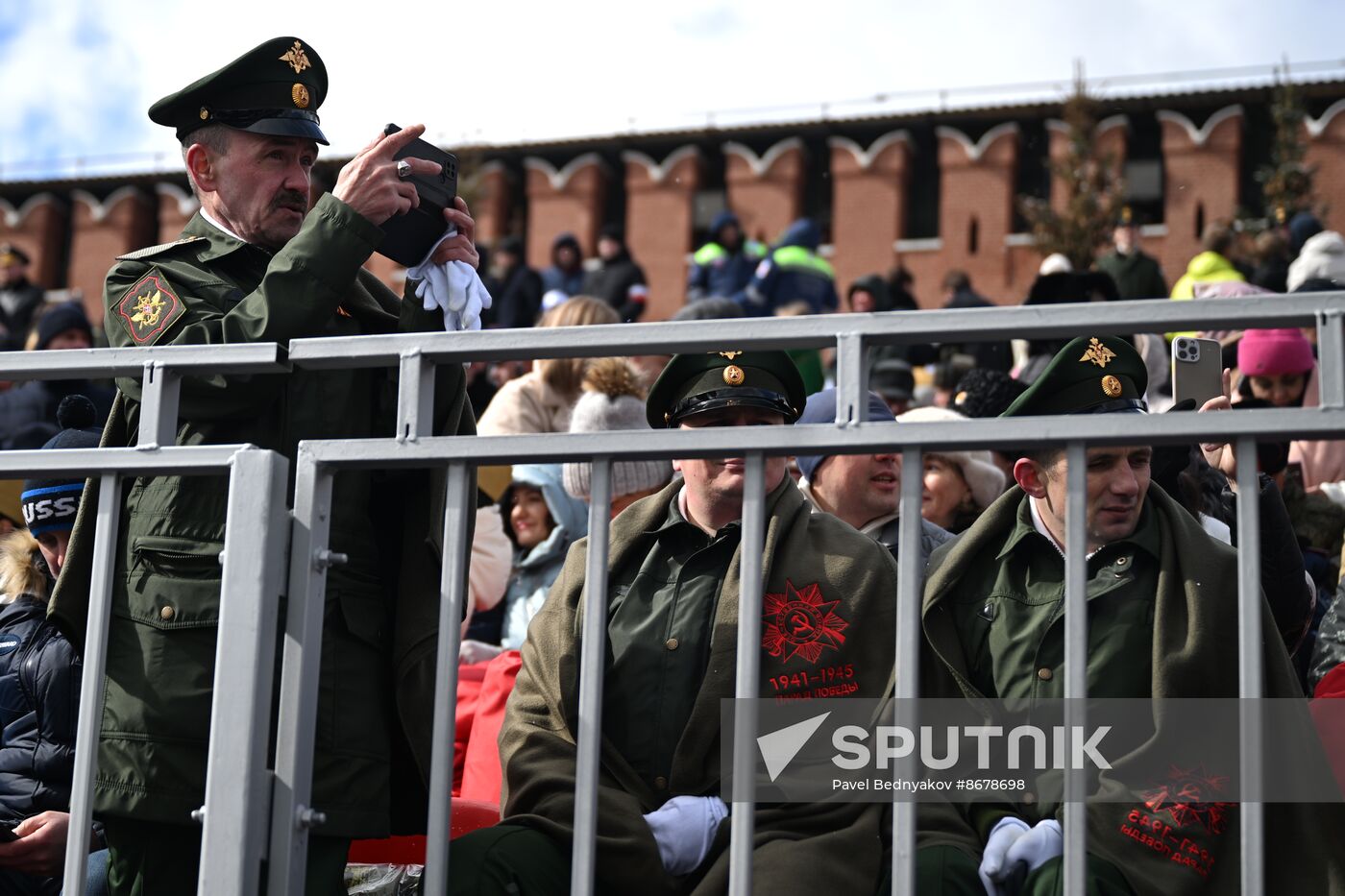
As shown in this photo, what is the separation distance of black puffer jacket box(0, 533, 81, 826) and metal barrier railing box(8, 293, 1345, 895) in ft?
3.61

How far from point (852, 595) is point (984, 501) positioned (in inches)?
93.0

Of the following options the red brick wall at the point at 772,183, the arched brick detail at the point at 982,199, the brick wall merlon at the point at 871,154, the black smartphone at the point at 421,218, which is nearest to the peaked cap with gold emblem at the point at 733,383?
the black smartphone at the point at 421,218

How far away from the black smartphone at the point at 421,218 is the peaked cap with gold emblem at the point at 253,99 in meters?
0.35

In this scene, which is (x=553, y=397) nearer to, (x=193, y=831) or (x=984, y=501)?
(x=984, y=501)

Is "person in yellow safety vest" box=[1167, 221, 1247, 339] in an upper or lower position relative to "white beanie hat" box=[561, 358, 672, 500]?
upper

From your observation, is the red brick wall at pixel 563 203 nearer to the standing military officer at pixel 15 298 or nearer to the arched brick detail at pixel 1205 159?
the arched brick detail at pixel 1205 159

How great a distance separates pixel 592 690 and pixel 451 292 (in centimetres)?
97

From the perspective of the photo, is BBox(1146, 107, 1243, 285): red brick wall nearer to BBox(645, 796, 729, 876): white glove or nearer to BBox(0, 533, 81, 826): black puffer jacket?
BBox(0, 533, 81, 826): black puffer jacket

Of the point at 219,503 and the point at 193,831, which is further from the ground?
the point at 219,503

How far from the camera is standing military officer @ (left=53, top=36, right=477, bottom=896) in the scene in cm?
330

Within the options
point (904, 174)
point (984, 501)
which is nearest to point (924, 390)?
point (984, 501)

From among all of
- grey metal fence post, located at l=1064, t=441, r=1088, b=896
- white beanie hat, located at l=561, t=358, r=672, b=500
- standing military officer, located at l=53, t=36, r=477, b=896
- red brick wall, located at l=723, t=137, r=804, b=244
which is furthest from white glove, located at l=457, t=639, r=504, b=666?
red brick wall, located at l=723, t=137, r=804, b=244

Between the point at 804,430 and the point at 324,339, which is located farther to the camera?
the point at 324,339

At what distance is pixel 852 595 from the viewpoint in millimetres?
3672
